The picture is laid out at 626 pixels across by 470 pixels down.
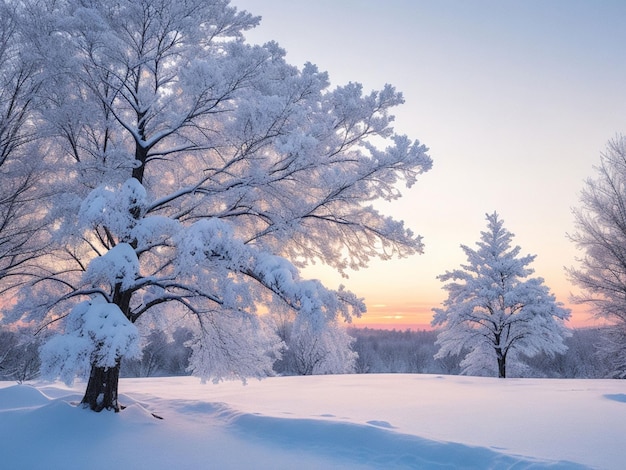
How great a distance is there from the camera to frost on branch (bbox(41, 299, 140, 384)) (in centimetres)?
524

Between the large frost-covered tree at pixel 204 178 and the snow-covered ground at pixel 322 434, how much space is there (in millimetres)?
927

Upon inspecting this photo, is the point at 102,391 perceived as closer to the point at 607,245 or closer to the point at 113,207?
the point at 113,207

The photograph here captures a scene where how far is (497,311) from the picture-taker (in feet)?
66.7

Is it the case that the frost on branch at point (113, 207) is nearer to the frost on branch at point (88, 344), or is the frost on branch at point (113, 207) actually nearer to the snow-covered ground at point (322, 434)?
the frost on branch at point (88, 344)

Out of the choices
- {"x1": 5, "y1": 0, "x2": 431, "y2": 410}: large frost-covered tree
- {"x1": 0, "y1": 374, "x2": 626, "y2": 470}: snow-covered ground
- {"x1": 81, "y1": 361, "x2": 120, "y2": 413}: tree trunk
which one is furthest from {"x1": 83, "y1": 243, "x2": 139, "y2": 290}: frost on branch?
{"x1": 0, "y1": 374, "x2": 626, "y2": 470}: snow-covered ground

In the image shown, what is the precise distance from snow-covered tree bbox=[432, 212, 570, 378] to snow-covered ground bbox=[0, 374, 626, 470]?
11.7m

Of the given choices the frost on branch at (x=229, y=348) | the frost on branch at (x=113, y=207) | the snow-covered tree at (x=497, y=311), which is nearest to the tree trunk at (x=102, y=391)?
the frost on branch at (x=229, y=348)

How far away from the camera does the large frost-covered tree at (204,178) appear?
20.3 feet

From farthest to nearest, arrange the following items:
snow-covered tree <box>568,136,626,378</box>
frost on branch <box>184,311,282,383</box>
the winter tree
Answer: snow-covered tree <box>568,136,626,378</box>
the winter tree
frost on branch <box>184,311,282,383</box>

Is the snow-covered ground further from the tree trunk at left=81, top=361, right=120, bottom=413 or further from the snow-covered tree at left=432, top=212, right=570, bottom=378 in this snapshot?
the snow-covered tree at left=432, top=212, right=570, bottom=378

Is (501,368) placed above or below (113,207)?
below

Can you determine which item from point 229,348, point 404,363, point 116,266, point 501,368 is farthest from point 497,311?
point 404,363

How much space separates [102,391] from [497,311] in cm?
1856

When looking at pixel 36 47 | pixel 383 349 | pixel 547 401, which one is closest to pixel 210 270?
pixel 36 47
